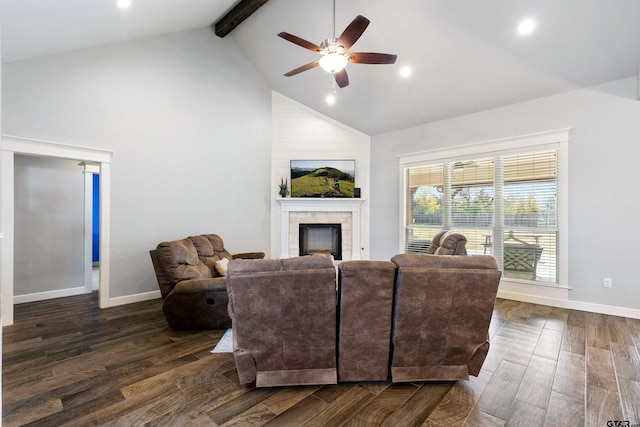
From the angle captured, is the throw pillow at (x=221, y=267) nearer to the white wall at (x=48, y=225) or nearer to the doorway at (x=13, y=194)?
the doorway at (x=13, y=194)

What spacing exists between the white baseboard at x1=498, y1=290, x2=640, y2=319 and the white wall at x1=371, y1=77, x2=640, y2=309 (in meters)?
0.06

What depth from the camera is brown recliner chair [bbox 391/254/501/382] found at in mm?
2266

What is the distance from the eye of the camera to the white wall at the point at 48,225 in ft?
14.0

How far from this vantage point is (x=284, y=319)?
2.24 metres

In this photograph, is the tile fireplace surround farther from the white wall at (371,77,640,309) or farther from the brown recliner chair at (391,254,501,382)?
the brown recliner chair at (391,254,501,382)

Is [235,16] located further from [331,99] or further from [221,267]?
[221,267]

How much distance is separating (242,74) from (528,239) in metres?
5.60

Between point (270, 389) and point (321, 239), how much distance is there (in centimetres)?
414

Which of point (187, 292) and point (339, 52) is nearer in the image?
point (339, 52)

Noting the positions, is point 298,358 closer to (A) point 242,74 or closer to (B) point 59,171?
(B) point 59,171

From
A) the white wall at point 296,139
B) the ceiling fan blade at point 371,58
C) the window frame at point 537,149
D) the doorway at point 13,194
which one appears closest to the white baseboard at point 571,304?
the window frame at point 537,149

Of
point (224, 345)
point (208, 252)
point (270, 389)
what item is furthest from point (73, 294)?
point (270, 389)

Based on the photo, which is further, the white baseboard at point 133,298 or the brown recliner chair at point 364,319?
the white baseboard at point 133,298

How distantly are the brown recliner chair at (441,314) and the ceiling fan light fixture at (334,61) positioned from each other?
219 cm
